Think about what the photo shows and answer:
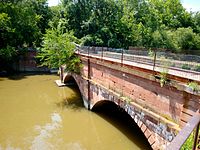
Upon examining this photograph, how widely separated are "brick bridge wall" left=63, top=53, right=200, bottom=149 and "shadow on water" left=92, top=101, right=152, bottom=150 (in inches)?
57.5

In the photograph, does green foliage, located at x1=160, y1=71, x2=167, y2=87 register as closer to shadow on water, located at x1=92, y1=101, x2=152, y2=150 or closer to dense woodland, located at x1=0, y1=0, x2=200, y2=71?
shadow on water, located at x1=92, y1=101, x2=152, y2=150

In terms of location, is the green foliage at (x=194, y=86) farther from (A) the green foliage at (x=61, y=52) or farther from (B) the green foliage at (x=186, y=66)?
(A) the green foliage at (x=61, y=52)

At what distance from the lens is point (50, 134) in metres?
11.1

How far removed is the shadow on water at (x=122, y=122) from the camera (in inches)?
401

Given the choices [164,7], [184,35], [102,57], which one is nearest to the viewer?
[102,57]

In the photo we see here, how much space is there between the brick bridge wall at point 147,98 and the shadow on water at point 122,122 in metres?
1.46

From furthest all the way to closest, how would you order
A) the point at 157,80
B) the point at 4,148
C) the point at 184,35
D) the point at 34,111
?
the point at 184,35
the point at 34,111
the point at 4,148
the point at 157,80

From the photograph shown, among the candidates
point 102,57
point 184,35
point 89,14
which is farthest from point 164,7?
point 102,57

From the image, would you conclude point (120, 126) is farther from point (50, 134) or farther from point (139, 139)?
point (50, 134)

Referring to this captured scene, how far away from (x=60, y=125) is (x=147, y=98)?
6.00 meters

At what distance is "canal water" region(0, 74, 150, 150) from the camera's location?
394 inches

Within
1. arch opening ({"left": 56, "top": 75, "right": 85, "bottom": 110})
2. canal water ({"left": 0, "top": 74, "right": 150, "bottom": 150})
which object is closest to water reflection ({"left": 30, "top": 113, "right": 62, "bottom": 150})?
canal water ({"left": 0, "top": 74, "right": 150, "bottom": 150})

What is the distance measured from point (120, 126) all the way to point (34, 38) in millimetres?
22924

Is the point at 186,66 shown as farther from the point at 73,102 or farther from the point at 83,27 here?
the point at 83,27
